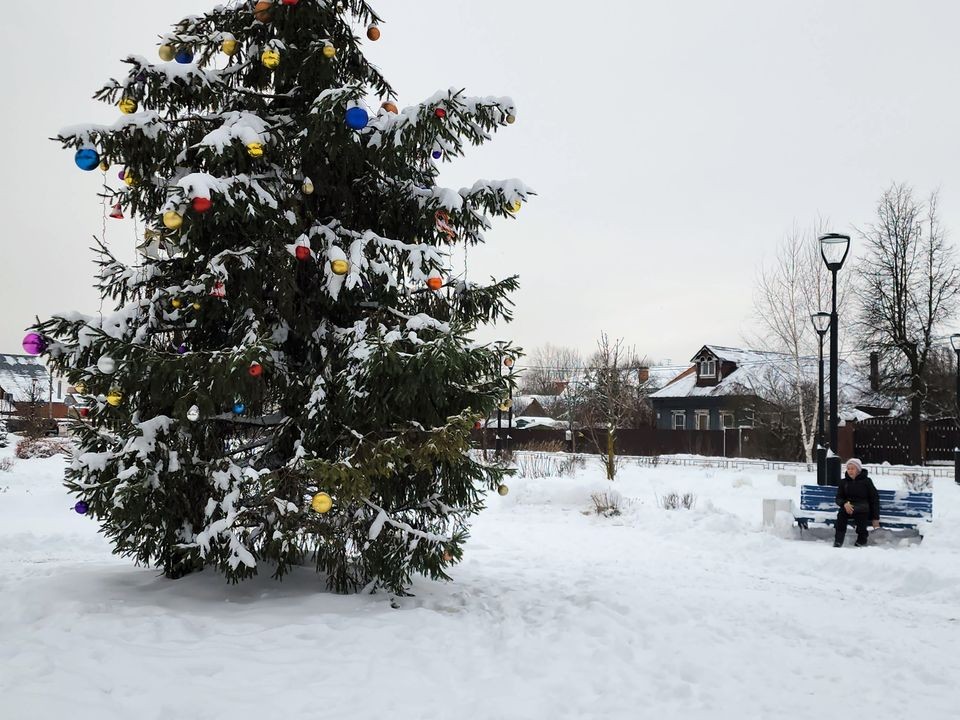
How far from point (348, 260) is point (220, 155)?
1.28 m

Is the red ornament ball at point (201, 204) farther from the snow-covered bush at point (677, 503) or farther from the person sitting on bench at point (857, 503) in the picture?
the snow-covered bush at point (677, 503)

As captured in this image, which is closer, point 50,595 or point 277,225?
point 50,595

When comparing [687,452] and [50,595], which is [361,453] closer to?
[50,595]

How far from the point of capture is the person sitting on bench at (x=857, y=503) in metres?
10.6

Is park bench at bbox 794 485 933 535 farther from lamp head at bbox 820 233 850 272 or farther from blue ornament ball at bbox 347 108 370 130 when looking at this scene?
blue ornament ball at bbox 347 108 370 130

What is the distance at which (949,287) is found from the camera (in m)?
30.3

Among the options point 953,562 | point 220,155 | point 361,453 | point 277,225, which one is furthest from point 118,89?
point 953,562

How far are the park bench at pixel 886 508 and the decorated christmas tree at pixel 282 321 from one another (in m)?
6.86

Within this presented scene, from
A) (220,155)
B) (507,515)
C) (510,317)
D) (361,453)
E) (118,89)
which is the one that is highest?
(118,89)

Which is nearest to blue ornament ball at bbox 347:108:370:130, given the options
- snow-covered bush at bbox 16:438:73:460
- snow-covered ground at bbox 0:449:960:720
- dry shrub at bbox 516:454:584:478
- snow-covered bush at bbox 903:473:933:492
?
snow-covered ground at bbox 0:449:960:720

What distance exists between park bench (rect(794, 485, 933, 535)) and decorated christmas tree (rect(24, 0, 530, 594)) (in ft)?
22.5

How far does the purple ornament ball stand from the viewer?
19.0 ft

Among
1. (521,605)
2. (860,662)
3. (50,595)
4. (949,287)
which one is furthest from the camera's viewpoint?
(949,287)

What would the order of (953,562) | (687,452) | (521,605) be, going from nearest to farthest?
(521,605) → (953,562) → (687,452)
